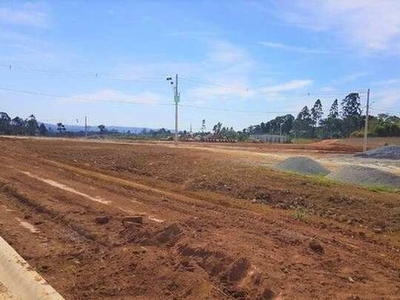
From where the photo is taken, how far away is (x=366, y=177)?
1725 cm

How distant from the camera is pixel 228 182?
615 inches

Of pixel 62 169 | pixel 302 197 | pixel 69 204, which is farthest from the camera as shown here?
pixel 62 169

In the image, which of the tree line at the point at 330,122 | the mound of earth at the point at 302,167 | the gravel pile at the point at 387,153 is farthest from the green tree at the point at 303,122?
the mound of earth at the point at 302,167

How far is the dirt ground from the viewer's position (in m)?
6.04

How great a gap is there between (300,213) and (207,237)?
4.36 metres

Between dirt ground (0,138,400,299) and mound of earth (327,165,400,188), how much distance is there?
259 cm

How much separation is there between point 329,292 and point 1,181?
1175cm

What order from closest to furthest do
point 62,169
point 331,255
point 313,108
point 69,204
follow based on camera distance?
1. point 331,255
2. point 69,204
3. point 62,169
4. point 313,108

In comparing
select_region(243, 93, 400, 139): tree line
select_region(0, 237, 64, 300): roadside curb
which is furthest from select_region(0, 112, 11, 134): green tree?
select_region(0, 237, 64, 300): roadside curb

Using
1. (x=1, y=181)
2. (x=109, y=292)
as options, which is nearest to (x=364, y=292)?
(x=109, y=292)

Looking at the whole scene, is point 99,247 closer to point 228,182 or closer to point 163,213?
point 163,213

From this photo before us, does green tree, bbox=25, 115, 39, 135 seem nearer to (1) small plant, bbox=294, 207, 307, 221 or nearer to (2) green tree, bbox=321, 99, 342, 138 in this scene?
(2) green tree, bbox=321, 99, 342, 138

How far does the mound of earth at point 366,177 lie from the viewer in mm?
16641

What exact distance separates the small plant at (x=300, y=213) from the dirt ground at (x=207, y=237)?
1.9 inches
